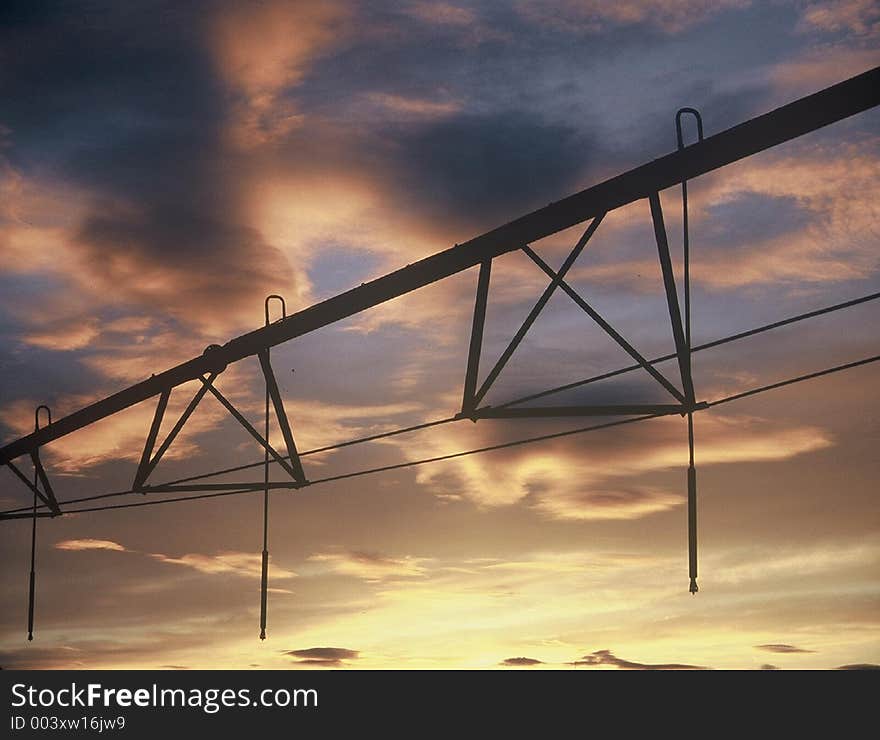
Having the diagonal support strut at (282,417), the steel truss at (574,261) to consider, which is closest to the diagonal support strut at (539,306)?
the steel truss at (574,261)

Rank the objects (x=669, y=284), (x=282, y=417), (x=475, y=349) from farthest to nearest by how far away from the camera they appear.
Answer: (x=282, y=417) → (x=475, y=349) → (x=669, y=284)

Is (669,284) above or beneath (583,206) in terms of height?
beneath

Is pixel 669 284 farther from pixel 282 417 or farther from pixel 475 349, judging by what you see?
pixel 282 417

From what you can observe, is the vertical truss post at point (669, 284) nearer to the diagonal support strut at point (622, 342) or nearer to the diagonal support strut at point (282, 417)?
the diagonal support strut at point (622, 342)

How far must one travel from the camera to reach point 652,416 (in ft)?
43.8

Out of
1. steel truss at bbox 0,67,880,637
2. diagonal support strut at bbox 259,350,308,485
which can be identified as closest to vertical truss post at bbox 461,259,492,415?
steel truss at bbox 0,67,880,637

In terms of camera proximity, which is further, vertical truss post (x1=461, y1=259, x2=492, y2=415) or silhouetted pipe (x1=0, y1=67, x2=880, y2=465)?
vertical truss post (x1=461, y1=259, x2=492, y2=415)

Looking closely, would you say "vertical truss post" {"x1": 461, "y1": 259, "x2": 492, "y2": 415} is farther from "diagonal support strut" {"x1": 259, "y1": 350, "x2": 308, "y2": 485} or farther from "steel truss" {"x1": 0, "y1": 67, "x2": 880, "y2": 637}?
"diagonal support strut" {"x1": 259, "y1": 350, "x2": 308, "y2": 485}

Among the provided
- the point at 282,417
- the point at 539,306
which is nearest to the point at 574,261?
the point at 539,306

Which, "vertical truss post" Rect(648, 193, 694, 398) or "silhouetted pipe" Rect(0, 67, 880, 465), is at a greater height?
"silhouetted pipe" Rect(0, 67, 880, 465)

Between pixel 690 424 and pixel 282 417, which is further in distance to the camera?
pixel 282 417

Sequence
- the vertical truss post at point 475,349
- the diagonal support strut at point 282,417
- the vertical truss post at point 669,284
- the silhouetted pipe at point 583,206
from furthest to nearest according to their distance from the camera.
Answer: the diagonal support strut at point 282,417
the vertical truss post at point 475,349
the vertical truss post at point 669,284
the silhouetted pipe at point 583,206

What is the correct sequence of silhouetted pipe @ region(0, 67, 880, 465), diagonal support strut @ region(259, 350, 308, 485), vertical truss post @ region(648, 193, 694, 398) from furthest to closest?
diagonal support strut @ region(259, 350, 308, 485) → vertical truss post @ region(648, 193, 694, 398) → silhouetted pipe @ region(0, 67, 880, 465)
